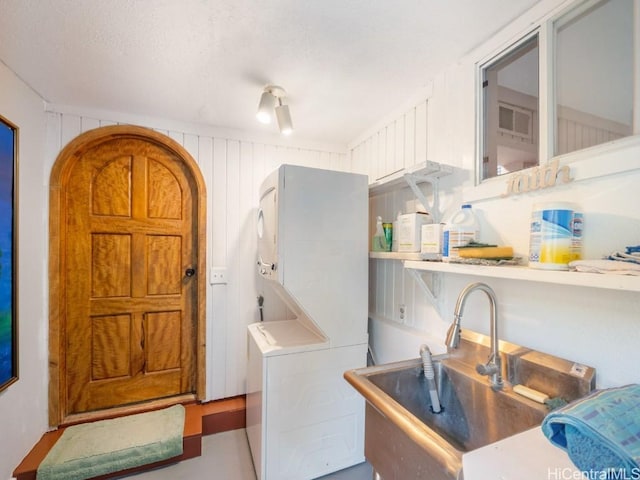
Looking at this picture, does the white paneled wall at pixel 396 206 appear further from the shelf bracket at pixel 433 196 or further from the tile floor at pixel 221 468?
the tile floor at pixel 221 468

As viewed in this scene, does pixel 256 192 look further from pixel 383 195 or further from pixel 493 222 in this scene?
pixel 493 222

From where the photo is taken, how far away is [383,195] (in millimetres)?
2186

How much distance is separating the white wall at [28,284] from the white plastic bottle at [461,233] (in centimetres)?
242

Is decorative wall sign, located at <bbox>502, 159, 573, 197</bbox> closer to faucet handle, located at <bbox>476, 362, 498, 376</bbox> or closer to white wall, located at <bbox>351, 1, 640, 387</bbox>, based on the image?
white wall, located at <bbox>351, 1, 640, 387</bbox>

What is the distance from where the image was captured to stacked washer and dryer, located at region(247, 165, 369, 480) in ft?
5.44

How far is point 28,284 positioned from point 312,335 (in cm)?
183

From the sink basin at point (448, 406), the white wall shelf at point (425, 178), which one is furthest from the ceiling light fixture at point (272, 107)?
the sink basin at point (448, 406)

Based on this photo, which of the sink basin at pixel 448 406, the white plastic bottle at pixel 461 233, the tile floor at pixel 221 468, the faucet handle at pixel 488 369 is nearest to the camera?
the sink basin at pixel 448 406

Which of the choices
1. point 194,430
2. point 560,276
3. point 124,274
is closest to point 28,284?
point 124,274

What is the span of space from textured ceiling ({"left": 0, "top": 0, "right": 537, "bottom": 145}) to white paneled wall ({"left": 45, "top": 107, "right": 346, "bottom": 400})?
392mm

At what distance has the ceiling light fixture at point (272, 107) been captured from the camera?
5.63ft

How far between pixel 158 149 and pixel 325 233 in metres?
1.63

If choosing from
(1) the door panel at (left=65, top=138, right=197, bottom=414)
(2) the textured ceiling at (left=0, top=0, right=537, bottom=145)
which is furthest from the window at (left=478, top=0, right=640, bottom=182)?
(1) the door panel at (left=65, top=138, right=197, bottom=414)

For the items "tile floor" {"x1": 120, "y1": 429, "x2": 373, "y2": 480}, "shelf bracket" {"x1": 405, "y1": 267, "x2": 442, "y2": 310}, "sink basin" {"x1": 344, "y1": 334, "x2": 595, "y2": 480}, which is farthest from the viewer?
"tile floor" {"x1": 120, "y1": 429, "x2": 373, "y2": 480}
